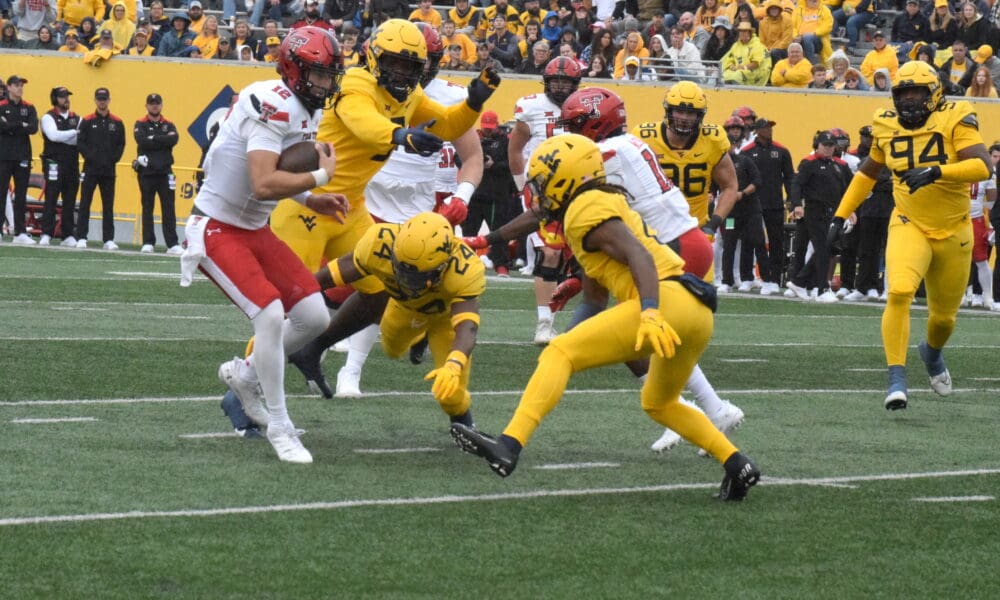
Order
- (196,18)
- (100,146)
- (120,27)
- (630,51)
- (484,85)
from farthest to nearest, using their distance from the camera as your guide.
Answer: (120,27) < (196,18) < (630,51) < (100,146) < (484,85)

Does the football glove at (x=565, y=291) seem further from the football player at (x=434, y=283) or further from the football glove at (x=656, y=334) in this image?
the football glove at (x=656, y=334)

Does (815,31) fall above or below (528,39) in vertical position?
above

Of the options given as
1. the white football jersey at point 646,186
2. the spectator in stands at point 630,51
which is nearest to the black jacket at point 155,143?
the spectator in stands at point 630,51

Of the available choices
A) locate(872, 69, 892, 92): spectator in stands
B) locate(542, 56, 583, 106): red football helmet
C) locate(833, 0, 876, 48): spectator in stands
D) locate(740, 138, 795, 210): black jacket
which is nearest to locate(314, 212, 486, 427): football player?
locate(542, 56, 583, 106): red football helmet

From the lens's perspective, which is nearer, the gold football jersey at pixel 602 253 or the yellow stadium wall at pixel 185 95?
the gold football jersey at pixel 602 253

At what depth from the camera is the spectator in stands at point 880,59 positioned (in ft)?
69.4

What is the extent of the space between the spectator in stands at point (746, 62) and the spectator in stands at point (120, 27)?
Answer: 9.27 meters

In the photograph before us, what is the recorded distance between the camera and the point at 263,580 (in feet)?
15.5

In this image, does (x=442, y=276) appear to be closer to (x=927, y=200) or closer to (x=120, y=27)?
(x=927, y=200)

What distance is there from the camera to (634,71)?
21594mm

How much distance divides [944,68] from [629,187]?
582 inches

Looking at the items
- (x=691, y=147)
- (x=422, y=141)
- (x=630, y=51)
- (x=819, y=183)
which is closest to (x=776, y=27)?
(x=630, y=51)

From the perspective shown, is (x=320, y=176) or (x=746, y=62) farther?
(x=746, y=62)

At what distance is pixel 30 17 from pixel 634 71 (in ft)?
32.1
